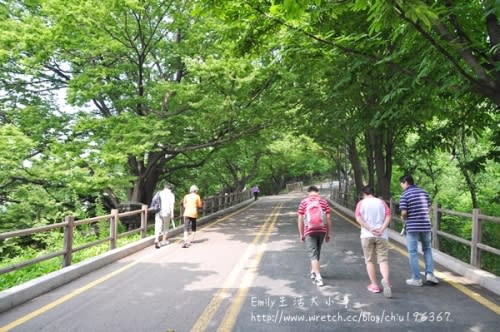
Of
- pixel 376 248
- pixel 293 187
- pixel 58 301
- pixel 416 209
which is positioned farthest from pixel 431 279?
pixel 293 187

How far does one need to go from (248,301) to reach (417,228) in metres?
3.28

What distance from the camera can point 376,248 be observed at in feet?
19.6

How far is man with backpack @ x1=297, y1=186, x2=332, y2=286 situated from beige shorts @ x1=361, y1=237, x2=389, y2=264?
0.88m

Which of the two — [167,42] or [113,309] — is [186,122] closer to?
[167,42]

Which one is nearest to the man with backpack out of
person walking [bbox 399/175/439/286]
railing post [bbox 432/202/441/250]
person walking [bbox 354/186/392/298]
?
person walking [bbox 354/186/392/298]

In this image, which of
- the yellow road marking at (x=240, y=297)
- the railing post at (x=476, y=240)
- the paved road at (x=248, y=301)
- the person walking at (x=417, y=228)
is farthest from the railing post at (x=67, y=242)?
the railing post at (x=476, y=240)

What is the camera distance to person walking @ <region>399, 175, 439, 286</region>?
648 centimetres

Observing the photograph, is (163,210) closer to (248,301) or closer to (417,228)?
(248,301)

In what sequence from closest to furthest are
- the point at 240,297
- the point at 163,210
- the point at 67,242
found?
the point at 240,297 < the point at 67,242 < the point at 163,210

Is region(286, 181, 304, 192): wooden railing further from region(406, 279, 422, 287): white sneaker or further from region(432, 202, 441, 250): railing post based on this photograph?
region(406, 279, 422, 287): white sneaker

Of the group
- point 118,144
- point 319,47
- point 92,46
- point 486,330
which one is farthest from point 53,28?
point 486,330

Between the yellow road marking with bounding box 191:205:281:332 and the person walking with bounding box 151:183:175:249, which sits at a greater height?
the person walking with bounding box 151:183:175:249

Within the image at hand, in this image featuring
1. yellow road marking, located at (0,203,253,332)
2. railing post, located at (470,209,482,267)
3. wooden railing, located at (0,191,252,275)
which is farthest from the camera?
railing post, located at (470,209,482,267)

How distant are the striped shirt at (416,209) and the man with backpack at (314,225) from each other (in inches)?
56.7
